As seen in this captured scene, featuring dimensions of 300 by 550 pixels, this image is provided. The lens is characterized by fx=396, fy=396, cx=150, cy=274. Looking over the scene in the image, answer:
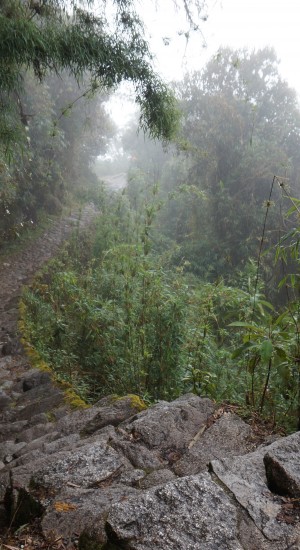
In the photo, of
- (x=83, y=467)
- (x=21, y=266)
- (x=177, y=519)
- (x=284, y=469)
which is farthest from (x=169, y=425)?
(x=21, y=266)

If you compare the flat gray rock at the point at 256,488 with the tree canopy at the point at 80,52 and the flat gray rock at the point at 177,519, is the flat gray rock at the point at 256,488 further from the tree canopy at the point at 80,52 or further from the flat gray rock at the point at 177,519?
the tree canopy at the point at 80,52

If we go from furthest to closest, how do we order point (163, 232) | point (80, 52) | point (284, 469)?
point (163, 232) → point (80, 52) → point (284, 469)

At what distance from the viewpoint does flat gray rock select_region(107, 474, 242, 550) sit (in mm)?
1213

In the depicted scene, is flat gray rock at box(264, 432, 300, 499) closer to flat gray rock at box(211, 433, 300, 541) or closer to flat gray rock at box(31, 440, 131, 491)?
flat gray rock at box(211, 433, 300, 541)

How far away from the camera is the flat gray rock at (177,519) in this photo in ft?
3.98

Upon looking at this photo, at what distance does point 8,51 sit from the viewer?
345 centimetres

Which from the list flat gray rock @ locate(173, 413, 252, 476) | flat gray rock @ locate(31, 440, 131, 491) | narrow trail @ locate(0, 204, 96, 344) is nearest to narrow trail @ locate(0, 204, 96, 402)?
Answer: narrow trail @ locate(0, 204, 96, 344)

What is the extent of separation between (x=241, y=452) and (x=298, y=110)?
41.1 feet

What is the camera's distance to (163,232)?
46.9 feet

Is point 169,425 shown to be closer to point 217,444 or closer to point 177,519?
point 217,444

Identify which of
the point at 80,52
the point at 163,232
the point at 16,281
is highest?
the point at 163,232

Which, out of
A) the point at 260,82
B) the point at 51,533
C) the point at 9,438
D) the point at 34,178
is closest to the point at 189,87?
the point at 260,82

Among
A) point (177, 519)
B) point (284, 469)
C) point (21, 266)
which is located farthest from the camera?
point (21, 266)

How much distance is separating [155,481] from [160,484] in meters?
0.27
